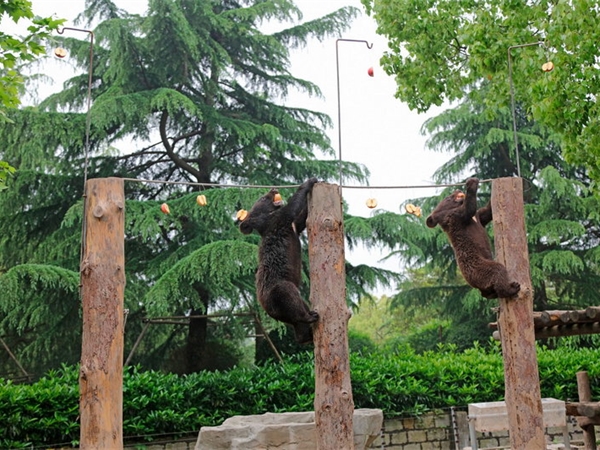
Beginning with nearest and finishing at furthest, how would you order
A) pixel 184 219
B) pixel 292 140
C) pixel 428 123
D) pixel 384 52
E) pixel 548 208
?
pixel 384 52 → pixel 184 219 → pixel 292 140 → pixel 548 208 → pixel 428 123

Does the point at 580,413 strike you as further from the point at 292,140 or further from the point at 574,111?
the point at 292,140

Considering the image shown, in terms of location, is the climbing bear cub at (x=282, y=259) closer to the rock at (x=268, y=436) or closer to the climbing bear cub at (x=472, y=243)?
the climbing bear cub at (x=472, y=243)

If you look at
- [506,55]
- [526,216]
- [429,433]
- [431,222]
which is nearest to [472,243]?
[431,222]

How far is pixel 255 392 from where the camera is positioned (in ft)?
28.3

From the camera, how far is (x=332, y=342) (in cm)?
439

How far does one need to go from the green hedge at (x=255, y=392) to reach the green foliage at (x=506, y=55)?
3.49 m

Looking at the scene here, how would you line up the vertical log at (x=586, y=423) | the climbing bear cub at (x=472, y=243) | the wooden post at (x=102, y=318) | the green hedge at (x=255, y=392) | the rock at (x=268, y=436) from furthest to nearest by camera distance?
the green hedge at (x=255, y=392) → the vertical log at (x=586, y=423) → the rock at (x=268, y=436) → the climbing bear cub at (x=472, y=243) → the wooden post at (x=102, y=318)

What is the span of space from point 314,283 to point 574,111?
13.8ft

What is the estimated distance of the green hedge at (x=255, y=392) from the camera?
761cm


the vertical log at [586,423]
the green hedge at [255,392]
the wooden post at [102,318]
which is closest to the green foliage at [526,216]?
the green hedge at [255,392]

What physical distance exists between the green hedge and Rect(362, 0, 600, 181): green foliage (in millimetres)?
3489

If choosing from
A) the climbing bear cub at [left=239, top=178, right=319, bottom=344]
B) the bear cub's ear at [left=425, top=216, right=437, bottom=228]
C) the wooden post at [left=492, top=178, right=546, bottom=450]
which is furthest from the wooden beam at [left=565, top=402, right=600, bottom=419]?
the climbing bear cub at [left=239, top=178, right=319, bottom=344]

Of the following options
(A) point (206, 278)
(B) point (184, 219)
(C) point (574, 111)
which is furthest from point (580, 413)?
(B) point (184, 219)

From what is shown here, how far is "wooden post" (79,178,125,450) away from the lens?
13.5 feet
